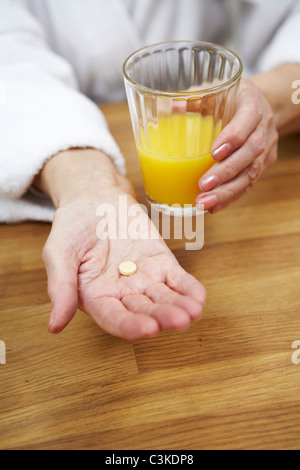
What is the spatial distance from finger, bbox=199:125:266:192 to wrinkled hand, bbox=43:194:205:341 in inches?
4.4

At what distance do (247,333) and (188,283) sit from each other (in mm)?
118

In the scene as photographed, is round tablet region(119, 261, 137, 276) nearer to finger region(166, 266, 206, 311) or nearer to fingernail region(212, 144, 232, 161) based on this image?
finger region(166, 266, 206, 311)

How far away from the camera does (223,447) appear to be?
0.45 m

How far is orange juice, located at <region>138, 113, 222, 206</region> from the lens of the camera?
643mm

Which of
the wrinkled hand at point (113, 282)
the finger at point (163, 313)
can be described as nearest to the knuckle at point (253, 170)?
the wrinkled hand at point (113, 282)

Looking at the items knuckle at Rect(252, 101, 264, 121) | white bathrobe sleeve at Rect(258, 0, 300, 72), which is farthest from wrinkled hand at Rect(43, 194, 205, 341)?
white bathrobe sleeve at Rect(258, 0, 300, 72)

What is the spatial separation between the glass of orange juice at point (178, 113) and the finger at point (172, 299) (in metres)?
0.21

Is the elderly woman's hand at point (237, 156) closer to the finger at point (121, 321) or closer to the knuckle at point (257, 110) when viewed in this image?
the knuckle at point (257, 110)

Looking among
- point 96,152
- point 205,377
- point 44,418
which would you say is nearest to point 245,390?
point 205,377

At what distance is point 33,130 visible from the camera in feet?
2.41

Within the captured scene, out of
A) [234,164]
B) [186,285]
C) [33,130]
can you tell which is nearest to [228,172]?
[234,164]

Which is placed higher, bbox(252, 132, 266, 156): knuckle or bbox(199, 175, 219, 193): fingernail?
bbox(252, 132, 266, 156): knuckle

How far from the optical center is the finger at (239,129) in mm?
627

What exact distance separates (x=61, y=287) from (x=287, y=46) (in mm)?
738
